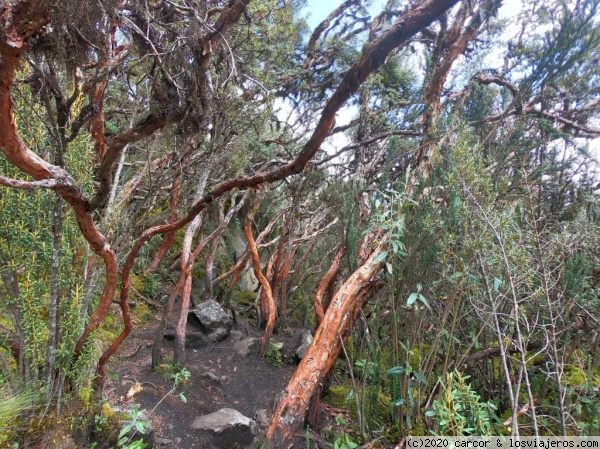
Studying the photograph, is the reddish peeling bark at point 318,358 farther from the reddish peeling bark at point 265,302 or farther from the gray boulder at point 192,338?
the reddish peeling bark at point 265,302

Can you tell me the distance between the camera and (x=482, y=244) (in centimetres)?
233

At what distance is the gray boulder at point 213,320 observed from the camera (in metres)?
7.25

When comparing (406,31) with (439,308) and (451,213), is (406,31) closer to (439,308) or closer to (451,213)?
(451,213)

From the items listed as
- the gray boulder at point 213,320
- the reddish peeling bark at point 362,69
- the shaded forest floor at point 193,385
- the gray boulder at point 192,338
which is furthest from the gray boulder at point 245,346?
the reddish peeling bark at point 362,69

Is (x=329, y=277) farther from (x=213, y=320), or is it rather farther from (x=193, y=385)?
(x=213, y=320)

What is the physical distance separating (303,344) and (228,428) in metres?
3.60

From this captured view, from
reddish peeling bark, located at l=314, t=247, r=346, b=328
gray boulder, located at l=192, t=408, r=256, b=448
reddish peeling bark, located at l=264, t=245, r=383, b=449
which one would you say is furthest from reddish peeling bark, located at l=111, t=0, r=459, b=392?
gray boulder, located at l=192, t=408, r=256, b=448

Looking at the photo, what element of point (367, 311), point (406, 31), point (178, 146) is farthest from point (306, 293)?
point (406, 31)

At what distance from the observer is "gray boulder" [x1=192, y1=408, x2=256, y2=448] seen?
3.89m

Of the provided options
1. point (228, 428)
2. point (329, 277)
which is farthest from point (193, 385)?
point (329, 277)

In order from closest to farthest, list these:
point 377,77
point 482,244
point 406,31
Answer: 1. point 406,31
2. point 482,244
3. point 377,77

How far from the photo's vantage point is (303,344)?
7430 millimetres

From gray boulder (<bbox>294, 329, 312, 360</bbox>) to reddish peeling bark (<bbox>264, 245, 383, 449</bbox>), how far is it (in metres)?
4.02

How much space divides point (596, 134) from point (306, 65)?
16.5ft
